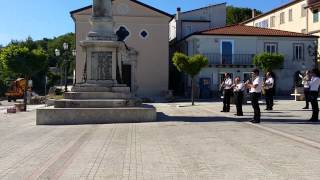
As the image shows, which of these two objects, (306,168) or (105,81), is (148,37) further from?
(306,168)

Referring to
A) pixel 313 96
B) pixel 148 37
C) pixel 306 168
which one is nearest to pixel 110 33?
pixel 313 96

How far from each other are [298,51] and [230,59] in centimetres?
669

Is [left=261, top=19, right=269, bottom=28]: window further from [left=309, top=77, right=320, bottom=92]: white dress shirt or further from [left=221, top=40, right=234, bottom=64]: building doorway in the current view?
[left=309, top=77, right=320, bottom=92]: white dress shirt

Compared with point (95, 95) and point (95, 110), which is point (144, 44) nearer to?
point (95, 95)

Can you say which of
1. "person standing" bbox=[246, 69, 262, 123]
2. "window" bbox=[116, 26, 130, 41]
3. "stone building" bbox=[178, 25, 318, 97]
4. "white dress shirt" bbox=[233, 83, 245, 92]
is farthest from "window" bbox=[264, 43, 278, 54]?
"person standing" bbox=[246, 69, 262, 123]

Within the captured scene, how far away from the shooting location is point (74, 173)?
7.58 metres

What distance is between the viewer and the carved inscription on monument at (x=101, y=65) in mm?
17609

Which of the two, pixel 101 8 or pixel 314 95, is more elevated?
pixel 101 8

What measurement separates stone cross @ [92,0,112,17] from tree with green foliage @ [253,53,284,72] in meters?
28.4

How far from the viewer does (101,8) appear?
18203 mm

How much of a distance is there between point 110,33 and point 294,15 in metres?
40.7

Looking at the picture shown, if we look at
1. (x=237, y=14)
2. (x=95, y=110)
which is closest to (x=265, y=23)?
(x=237, y=14)

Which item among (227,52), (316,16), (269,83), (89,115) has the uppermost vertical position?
Result: (316,16)

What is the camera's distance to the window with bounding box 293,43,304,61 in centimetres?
4862
